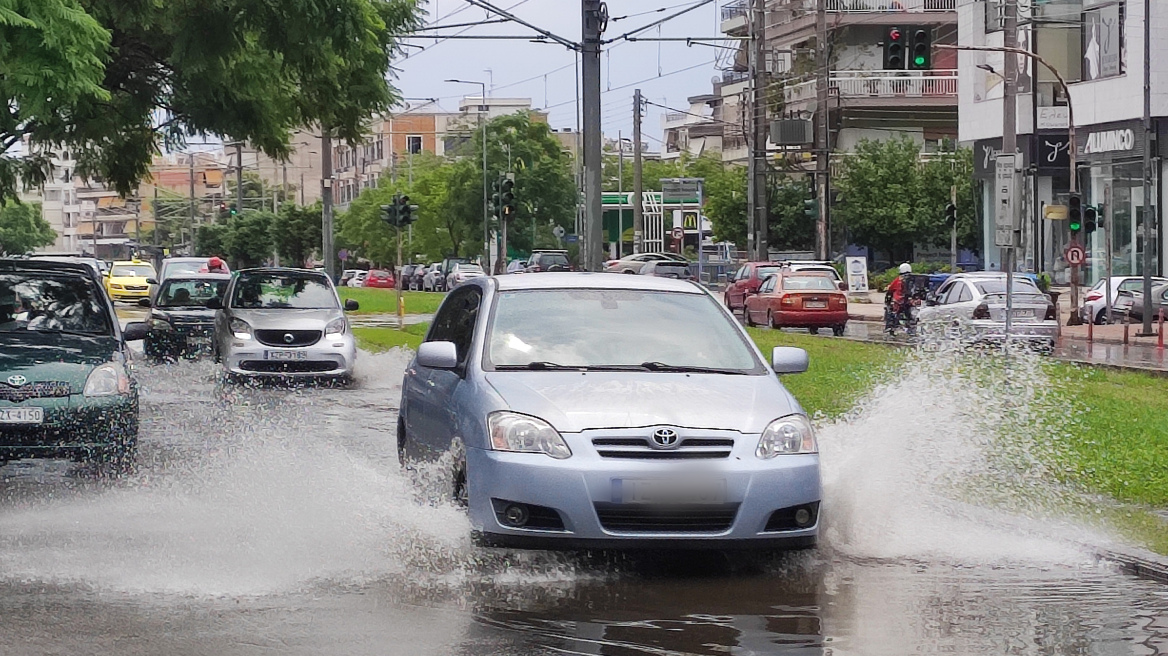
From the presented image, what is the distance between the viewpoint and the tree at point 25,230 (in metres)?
158

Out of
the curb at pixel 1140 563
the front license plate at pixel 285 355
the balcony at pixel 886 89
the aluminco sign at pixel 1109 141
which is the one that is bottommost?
the curb at pixel 1140 563

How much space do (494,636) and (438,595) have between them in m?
0.88

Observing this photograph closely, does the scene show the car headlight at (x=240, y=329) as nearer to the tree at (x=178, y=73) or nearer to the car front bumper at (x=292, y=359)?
the car front bumper at (x=292, y=359)

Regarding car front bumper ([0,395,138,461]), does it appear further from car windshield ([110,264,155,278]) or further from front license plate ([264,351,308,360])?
car windshield ([110,264,155,278])

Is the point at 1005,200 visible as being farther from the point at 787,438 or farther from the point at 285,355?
the point at 787,438

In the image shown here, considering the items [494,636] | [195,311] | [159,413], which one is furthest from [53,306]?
[195,311]

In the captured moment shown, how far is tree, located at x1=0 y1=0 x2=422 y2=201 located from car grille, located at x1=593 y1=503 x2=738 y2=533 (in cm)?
685

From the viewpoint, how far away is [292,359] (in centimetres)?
2144

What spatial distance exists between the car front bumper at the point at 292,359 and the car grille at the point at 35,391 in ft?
32.6

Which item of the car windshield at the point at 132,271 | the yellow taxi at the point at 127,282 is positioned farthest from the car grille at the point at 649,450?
the car windshield at the point at 132,271

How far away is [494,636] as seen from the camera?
22.4ft

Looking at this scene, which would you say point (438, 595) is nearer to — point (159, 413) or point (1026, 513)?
point (1026, 513)

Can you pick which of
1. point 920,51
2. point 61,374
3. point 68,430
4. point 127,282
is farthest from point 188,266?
point 68,430

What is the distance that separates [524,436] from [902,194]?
204ft
